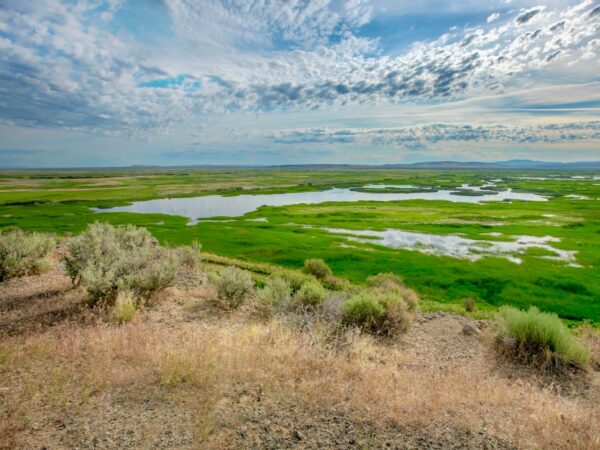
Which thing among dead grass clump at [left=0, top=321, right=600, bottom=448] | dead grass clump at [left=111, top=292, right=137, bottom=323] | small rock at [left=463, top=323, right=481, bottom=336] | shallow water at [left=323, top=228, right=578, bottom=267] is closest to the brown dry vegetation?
dead grass clump at [left=0, top=321, right=600, bottom=448]

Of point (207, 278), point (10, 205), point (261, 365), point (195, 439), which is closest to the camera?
point (195, 439)

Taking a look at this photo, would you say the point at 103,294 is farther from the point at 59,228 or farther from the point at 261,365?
the point at 59,228

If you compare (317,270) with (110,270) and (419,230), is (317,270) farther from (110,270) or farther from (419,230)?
(419,230)

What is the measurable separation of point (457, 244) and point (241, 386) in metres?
31.4

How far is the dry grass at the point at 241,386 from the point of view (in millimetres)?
4754

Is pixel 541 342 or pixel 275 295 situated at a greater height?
pixel 275 295

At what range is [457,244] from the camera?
33.0m

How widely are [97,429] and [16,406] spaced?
4.29ft

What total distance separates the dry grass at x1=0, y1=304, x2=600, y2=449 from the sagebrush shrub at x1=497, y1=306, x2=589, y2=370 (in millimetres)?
1676

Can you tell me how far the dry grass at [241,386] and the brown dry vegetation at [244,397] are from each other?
2 cm

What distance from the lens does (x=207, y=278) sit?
50.1 ft

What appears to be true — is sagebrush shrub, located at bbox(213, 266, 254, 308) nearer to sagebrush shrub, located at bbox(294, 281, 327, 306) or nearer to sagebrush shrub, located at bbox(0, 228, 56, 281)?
sagebrush shrub, located at bbox(294, 281, 327, 306)

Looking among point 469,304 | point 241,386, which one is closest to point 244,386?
point 241,386

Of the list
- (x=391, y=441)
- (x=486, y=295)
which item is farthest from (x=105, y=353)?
(x=486, y=295)
